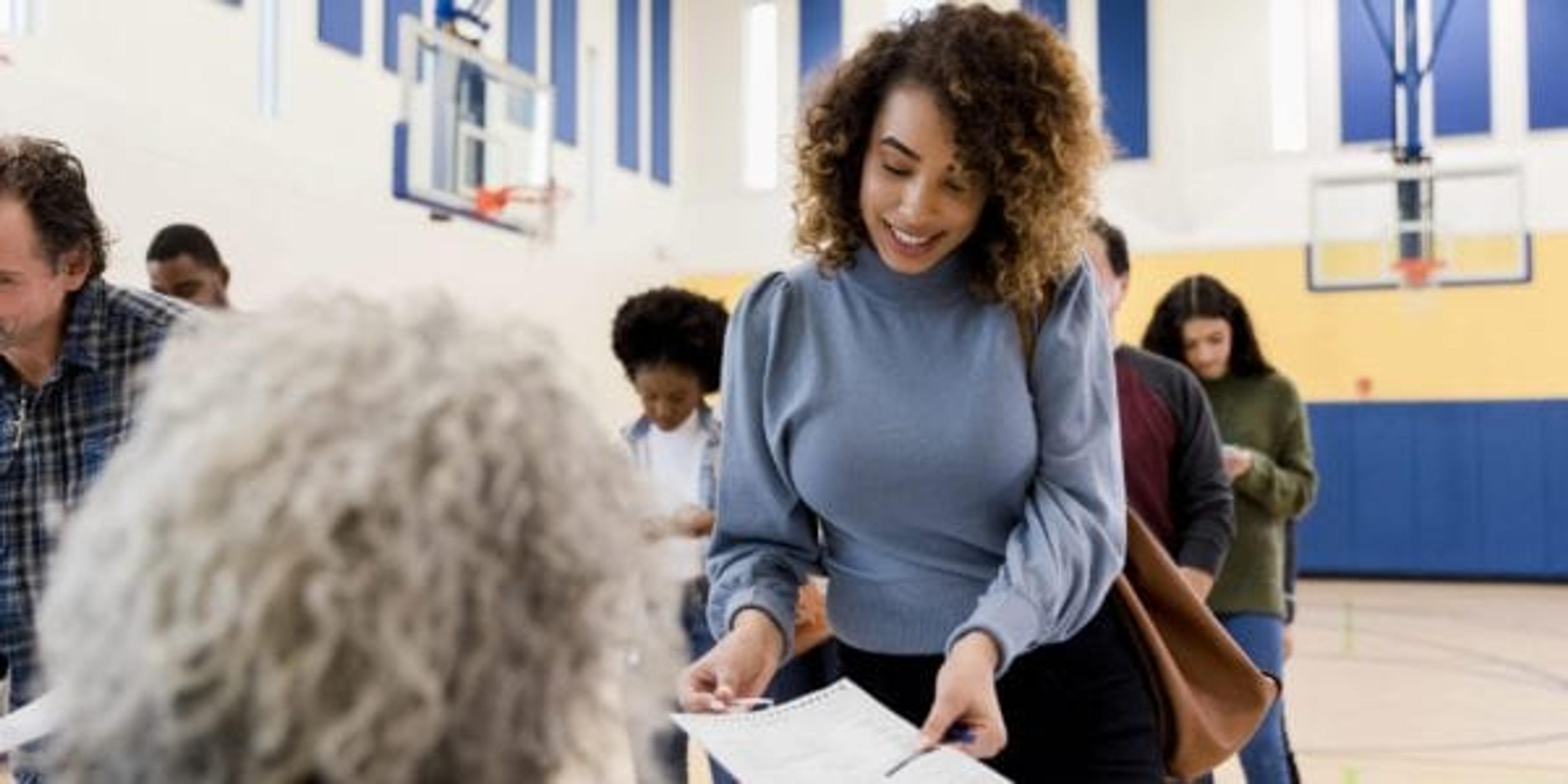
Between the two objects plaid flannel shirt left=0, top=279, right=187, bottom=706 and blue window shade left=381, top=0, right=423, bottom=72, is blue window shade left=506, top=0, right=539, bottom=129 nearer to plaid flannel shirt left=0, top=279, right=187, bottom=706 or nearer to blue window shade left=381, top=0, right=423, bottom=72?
blue window shade left=381, top=0, right=423, bottom=72

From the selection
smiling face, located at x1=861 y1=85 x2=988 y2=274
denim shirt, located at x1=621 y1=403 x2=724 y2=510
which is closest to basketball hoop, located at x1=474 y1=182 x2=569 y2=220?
denim shirt, located at x1=621 y1=403 x2=724 y2=510

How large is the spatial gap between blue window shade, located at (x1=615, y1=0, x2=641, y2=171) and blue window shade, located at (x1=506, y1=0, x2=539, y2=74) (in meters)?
1.18

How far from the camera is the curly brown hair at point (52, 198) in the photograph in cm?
167

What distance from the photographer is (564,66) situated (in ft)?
34.5

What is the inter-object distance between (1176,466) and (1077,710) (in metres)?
1.29

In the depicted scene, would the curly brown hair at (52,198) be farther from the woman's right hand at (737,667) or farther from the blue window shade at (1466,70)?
the blue window shade at (1466,70)

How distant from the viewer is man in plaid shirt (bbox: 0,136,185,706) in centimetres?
166

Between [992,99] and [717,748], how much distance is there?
25.4 inches

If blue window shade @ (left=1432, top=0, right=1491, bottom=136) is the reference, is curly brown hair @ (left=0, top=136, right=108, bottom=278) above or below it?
below

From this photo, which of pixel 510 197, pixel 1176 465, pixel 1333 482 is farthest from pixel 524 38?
pixel 1176 465

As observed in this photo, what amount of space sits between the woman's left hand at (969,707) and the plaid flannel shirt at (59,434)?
95cm

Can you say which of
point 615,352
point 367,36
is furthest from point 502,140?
point 615,352

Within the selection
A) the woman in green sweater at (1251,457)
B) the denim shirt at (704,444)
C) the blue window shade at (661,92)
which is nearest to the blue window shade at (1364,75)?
the blue window shade at (661,92)

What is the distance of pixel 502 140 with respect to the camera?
8.27 metres
